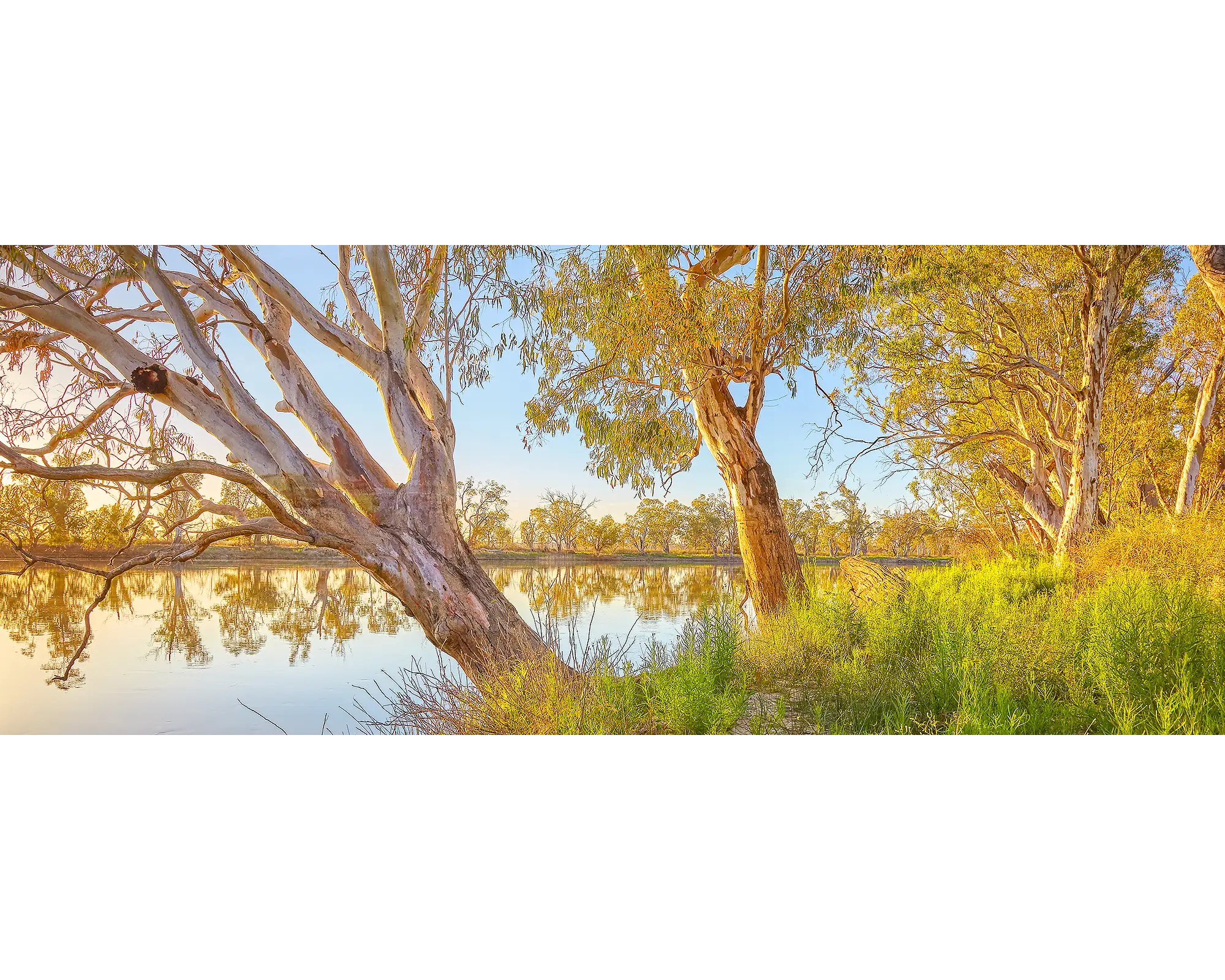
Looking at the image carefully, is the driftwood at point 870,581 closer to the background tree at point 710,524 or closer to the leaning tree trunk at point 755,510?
the leaning tree trunk at point 755,510

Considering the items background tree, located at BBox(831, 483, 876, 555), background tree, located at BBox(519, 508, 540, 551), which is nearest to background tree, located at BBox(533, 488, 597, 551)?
background tree, located at BBox(519, 508, 540, 551)

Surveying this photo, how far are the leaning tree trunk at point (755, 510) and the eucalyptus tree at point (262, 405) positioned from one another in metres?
1.38

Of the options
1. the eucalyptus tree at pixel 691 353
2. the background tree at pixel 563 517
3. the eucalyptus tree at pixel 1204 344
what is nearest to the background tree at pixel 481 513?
the background tree at pixel 563 517

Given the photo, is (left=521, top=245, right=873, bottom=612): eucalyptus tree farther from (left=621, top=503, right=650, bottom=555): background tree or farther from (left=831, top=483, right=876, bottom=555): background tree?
(left=831, top=483, right=876, bottom=555): background tree

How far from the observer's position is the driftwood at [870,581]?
10.6 ft

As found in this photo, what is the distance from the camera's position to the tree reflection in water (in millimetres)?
2873

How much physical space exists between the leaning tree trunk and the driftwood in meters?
0.33

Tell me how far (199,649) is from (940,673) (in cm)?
290

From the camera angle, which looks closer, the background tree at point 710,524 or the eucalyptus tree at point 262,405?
the eucalyptus tree at point 262,405
